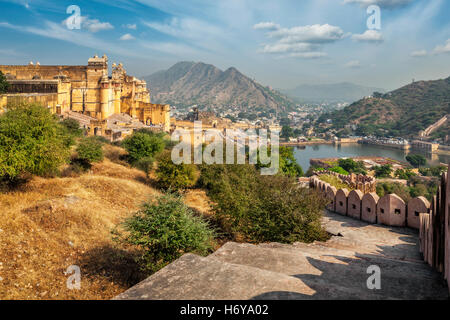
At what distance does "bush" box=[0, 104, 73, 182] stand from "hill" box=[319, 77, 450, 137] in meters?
116

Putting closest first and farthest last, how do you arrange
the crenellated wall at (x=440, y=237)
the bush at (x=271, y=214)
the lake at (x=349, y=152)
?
1. the crenellated wall at (x=440, y=237)
2. the bush at (x=271, y=214)
3. the lake at (x=349, y=152)

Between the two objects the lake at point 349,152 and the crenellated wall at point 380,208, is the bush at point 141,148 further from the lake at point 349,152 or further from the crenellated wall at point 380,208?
the lake at point 349,152

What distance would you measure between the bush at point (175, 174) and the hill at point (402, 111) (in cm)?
10825

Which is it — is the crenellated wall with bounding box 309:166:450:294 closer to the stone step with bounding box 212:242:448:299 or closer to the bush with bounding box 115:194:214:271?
the stone step with bounding box 212:242:448:299

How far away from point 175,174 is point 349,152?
90013mm

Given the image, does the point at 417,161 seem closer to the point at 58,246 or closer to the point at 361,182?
the point at 361,182

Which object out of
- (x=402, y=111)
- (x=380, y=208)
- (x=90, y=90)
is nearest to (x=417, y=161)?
(x=90, y=90)

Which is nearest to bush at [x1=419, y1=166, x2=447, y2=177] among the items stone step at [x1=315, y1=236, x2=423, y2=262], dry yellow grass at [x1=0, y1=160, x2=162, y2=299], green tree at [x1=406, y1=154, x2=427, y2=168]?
green tree at [x1=406, y1=154, x2=427, y2=168]

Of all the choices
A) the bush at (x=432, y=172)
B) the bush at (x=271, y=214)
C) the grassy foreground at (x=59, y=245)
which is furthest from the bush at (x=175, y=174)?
the bush at (x=432, y=172)

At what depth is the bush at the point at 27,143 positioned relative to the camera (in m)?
11.0

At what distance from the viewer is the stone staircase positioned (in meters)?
4.02

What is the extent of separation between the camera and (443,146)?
87.4 metres
